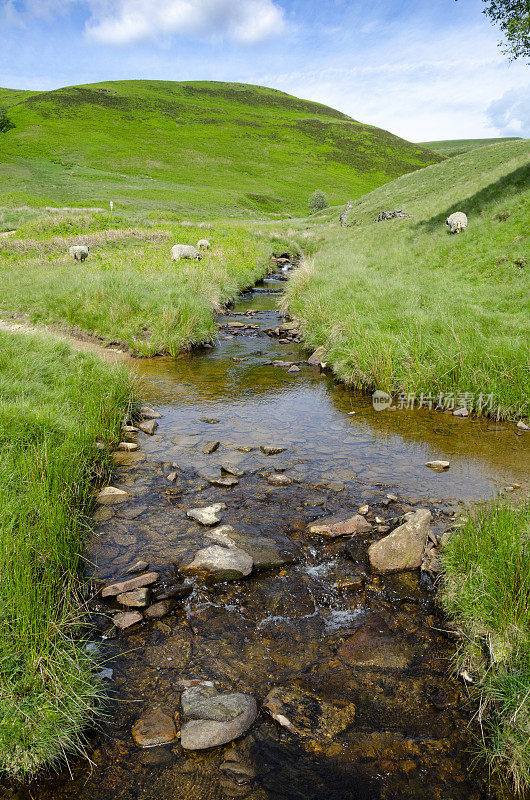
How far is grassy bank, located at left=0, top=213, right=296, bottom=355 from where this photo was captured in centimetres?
1427

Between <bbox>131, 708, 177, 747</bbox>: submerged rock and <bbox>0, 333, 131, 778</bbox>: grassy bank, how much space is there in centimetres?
39

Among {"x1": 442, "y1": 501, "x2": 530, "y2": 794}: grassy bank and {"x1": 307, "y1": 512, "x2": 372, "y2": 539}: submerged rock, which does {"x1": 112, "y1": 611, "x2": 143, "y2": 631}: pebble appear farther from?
{"x1": 442, "y1": 501, "x2": 530, "y2": 794}: grassy bank

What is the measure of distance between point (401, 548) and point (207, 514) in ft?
7.97

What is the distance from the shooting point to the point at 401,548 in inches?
204

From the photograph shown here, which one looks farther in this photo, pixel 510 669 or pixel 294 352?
pixel 294 352

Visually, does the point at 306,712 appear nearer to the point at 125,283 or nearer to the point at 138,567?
the point at 138,567

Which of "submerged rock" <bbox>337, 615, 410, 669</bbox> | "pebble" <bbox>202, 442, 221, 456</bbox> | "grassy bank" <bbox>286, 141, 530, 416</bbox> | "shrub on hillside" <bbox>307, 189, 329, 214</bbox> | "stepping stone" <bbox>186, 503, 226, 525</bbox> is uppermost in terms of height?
"shrub on hillside" <bbox>307, 189, 329, 214</bbox>

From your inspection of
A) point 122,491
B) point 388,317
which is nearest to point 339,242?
point 388,317

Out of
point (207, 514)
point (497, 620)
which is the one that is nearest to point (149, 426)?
point (207, 514)

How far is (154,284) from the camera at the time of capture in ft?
54.0

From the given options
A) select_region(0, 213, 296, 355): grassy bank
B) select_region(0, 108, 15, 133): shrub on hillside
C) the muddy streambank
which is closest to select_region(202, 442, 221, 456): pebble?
the muddy streambank

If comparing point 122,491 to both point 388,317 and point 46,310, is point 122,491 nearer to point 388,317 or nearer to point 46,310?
point 388,317

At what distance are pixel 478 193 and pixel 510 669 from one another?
25496 millimetres

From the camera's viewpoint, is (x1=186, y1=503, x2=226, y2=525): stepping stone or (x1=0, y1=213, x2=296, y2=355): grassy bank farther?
(x1=0, y1=213, x2=296, y2=355): grassy bank
